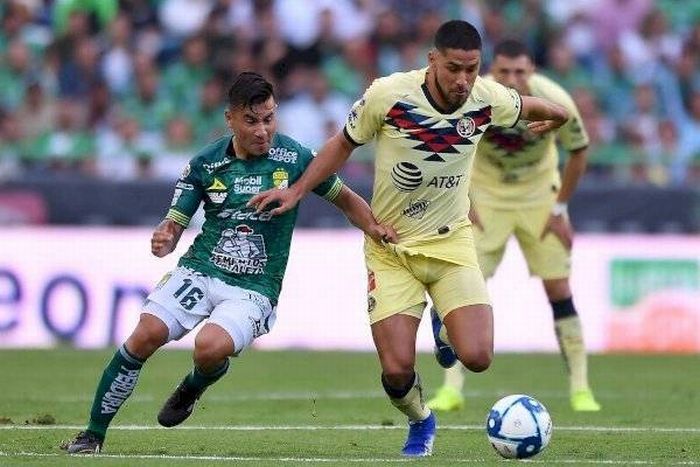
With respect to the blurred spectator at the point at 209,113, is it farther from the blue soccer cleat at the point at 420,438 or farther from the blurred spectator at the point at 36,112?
the blue soccer cleat at the point at 420,438

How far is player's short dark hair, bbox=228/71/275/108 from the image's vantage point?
9.34 meters

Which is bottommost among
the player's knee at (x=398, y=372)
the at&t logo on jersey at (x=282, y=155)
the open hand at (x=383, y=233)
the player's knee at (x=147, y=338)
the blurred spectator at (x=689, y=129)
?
the blurred spectator at (x=689, y=129)

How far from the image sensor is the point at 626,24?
73.9 feet

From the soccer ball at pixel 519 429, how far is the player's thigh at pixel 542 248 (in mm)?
3916

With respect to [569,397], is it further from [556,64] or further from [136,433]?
[556,64]

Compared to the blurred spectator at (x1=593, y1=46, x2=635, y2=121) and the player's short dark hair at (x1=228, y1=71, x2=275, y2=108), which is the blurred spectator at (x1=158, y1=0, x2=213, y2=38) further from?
the player's short dark hair at (x1=228, y1=71, x2=275, y2=108)

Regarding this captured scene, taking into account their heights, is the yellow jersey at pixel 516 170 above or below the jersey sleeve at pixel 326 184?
below

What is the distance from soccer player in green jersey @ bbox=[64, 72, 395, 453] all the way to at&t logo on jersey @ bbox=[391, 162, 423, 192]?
0.26 meters

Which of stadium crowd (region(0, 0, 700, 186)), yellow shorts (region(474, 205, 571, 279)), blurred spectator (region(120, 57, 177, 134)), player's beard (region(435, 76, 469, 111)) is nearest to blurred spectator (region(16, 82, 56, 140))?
stadium crowd (region(0, 0, 700, 186))

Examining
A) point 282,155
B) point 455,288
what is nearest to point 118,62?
point 282,155

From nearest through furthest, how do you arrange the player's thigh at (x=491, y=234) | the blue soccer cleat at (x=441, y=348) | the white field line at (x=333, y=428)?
the white field line at (x=333, y=428)
the blue soccer cleat at (x=441, y=348)
the player's thigh at (x=491, y=234)

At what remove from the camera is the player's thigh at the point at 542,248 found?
13.0 meters

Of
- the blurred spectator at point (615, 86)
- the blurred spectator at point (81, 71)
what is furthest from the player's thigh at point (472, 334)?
the blurred spectator at point (615, 86)

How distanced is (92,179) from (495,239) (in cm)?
702
